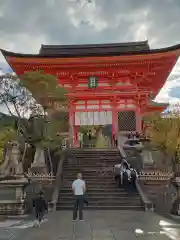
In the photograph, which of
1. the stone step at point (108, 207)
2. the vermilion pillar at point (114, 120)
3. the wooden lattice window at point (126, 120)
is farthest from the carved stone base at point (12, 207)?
the wooden lattice window at point (126, 120)

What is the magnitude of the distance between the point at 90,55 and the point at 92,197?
13.3 metres

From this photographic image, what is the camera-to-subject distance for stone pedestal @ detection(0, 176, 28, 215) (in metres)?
13.4

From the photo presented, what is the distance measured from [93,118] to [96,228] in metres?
17.8

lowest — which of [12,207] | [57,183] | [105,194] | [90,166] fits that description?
[12,207]

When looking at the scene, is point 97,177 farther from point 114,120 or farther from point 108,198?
point 114,120

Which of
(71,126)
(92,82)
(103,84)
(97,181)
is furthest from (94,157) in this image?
(103,84)

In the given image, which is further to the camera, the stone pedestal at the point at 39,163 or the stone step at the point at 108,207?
the stone pedestal at the point at 39,163

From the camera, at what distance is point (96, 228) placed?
10062 mm

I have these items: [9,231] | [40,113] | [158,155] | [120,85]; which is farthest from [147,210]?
[120,85]

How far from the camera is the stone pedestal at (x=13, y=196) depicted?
13.4 metres

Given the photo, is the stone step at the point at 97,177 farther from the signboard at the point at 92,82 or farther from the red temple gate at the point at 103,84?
the signboard at the point at 92,82

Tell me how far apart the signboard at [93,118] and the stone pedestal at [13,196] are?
13.8 metres

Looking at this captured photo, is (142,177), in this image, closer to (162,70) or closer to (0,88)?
(0,88)

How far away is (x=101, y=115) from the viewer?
27.4m
